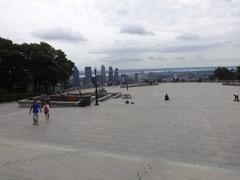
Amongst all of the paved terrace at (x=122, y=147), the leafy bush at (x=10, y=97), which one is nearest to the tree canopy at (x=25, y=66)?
the leafy bush at (x=10, y=97)

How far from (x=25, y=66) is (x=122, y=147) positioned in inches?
1130

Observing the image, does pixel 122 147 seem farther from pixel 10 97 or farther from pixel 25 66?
pixel 25 66

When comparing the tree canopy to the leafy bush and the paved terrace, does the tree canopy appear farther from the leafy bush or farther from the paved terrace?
the paved terrace

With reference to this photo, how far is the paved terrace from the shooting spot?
843cm

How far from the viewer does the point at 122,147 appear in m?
11.8

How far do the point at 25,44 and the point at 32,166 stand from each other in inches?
1251

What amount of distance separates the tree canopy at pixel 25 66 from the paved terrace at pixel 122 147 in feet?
58.8

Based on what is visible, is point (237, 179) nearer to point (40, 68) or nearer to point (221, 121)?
point (221, 121)

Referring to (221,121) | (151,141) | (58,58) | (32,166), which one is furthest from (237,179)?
(58,58)

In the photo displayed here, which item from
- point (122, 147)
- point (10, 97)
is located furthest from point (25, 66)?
point (122, 147)

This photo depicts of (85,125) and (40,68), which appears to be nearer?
(85,125)

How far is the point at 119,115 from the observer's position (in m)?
19.8

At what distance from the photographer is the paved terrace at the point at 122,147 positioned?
843cm

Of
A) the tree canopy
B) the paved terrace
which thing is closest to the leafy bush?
the tree canopy
